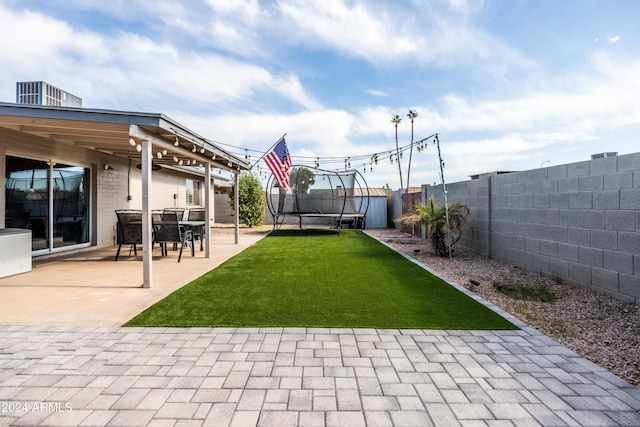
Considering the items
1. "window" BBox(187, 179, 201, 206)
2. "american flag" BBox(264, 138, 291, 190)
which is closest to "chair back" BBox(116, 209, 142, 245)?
"american flag" BBox(264, 138, 291, 190)

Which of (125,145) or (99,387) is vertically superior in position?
(125,145)

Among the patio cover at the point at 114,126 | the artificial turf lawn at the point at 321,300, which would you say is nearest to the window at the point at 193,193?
the patio cover at the point at 114,126

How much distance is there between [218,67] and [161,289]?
7934 mm

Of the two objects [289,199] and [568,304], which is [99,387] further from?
[289,199]

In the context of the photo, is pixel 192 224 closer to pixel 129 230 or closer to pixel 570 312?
pixel 129 230

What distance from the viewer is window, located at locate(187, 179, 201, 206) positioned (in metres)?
13.6

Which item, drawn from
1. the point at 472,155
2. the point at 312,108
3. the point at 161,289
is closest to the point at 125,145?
the point at 161,289

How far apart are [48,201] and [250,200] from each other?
8.53 m

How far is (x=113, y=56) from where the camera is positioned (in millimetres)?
9000

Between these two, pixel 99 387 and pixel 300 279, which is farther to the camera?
pixel 300 279

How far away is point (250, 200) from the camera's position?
1473cm

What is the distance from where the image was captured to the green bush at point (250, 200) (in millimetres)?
14566

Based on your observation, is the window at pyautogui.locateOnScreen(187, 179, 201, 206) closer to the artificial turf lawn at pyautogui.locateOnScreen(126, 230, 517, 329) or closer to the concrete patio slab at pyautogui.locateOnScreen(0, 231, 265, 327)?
the concrete patio slab at pyautogui.locateOnScreen(0, 231, 265, 327)

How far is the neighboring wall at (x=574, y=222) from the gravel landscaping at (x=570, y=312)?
19 centimetres
